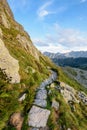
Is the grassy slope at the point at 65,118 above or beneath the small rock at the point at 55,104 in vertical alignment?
beneath

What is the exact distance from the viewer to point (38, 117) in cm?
4491

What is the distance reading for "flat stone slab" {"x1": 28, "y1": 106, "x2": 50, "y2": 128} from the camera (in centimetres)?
4316

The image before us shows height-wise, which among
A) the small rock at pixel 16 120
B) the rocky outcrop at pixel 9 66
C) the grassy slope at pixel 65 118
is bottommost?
the grassy slope at pixel 65 118

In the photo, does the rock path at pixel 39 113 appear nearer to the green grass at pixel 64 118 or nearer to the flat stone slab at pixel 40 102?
the flat stone slab at pixel 40 102

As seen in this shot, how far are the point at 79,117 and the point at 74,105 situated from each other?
192 inches

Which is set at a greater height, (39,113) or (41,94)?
(41,94)

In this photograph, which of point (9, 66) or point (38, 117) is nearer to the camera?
point (38, 117)

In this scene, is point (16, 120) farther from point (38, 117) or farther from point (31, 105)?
point (31, 105)

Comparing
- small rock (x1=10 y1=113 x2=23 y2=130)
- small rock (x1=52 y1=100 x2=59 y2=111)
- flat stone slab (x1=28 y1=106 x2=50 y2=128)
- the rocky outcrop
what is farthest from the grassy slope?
the rocky outcrop

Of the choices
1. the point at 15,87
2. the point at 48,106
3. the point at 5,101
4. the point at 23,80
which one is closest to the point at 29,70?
the point at 23,80

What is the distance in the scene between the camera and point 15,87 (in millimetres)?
52906

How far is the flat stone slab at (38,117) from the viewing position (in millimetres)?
43156

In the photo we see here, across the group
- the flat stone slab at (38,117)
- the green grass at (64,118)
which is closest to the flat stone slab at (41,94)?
the green grass at (64,118)

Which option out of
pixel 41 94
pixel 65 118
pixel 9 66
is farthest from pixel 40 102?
pixel 9 66
